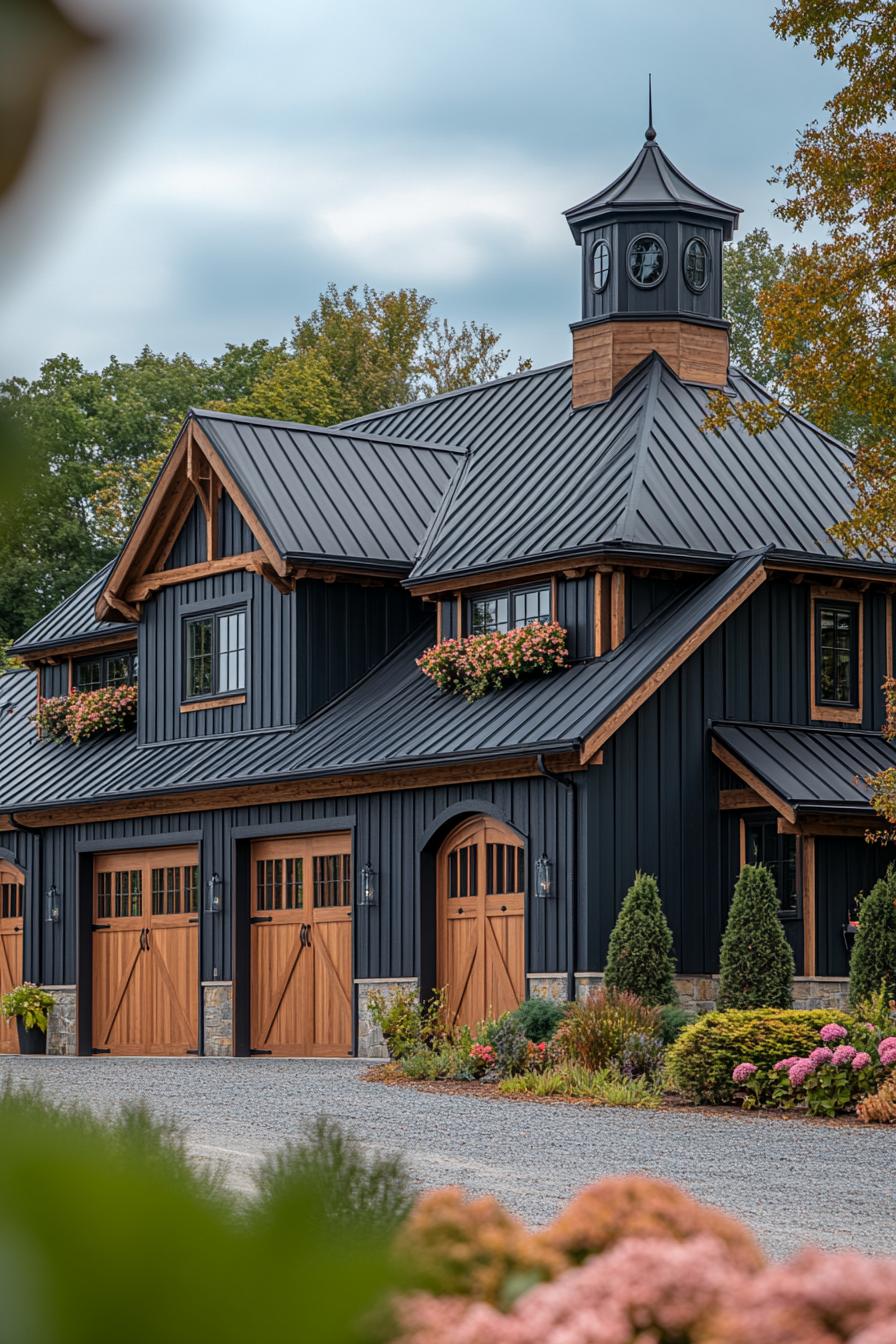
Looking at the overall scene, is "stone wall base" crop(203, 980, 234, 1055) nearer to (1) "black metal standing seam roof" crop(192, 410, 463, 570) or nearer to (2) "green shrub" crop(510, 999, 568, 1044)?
(1) "black metal standing seam roof" crop(192, 410, 463, 570)

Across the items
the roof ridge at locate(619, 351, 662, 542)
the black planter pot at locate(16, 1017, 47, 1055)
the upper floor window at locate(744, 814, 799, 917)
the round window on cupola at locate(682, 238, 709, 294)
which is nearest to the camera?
the upper floor window at locate(744, 814, 799, 917)

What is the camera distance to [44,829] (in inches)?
1101

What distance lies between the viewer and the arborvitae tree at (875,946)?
19.4 metres

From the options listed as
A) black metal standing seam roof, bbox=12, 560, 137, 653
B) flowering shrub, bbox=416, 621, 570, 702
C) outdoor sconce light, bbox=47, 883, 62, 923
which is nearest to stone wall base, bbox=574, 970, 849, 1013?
flowering shrub, bbox=416, 621, 570, 702

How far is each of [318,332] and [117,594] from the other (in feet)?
88.2

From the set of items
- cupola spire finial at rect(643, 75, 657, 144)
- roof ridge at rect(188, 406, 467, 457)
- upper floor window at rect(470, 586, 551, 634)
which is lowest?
upper floor window at rect(470, 586, 551, 634)

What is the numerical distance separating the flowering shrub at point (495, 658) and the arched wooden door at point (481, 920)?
1.71 m

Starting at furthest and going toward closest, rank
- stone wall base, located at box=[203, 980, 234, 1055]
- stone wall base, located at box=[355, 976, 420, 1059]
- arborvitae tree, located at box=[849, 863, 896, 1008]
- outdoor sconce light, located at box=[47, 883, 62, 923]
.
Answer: outdoor sconce light, located at box=[47, 883, 62, 923], stone wall base, located at box=[203, 980, 234, 1055], stone wall base, located at box=[355, 976, 420, 1059], arborvitae tree, located at box=[849, 863, 896, 1008]

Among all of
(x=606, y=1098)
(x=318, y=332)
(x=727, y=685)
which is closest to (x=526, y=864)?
(x=727, y=685)

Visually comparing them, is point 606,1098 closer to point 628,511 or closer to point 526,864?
point 526,864

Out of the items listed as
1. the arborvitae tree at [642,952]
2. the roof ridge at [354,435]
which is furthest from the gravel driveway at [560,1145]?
the roof ridge at [354,435]

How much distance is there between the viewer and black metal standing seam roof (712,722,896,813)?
20.4 meters

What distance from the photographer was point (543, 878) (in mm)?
20750

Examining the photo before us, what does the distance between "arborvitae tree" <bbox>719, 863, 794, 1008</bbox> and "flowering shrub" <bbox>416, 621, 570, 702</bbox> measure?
3602mm
